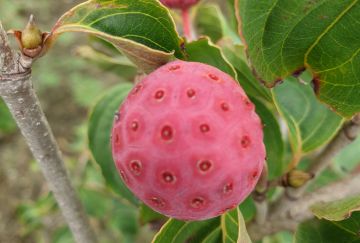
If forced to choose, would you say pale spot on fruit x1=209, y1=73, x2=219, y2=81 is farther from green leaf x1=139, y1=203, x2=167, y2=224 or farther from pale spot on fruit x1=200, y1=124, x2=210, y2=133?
green leaf x1=139, y1=203, x2=167, y2=224

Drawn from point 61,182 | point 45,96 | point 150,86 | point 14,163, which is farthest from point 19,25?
point 150,86

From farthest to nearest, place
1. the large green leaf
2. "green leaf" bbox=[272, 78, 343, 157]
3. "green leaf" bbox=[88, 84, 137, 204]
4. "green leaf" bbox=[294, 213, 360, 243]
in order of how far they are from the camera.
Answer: "green leaf" bbox=[88, 84, 137, 204] → "green leaf" bbox=[272, 78, 343, 157] → "green leaf" bbox=[294, 213, 360, 243] → the large green leaf

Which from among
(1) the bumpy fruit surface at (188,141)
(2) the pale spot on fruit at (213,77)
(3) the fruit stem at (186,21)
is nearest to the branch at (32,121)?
(1) the bumpy fruit surface at (188,141)

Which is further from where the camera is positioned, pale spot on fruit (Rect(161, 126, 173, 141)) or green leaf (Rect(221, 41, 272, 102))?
green leaf (Rect(221, 41, 272, 102))

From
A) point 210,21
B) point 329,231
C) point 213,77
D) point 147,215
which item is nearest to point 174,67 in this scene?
point 213,77

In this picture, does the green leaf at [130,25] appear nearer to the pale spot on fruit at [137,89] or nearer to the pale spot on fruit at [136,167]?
the pale spot on fruit at [137,89]

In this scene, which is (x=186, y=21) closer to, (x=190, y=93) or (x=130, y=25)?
(x=130, y=25)

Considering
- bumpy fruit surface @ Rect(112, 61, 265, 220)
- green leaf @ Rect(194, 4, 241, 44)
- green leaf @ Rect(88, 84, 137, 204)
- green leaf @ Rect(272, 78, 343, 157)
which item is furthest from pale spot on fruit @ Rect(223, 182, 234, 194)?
green leaf @ Rect(194, 4, 241, 44)

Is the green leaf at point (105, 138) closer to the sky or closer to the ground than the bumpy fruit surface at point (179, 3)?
closer to the ground

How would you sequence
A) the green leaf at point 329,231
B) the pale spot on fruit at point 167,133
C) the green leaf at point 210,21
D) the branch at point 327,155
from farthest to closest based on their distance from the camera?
the green leaf at point 210,21, the branch at point 327,155, the green leaf at point 329,231, the pale spot on fruit at point 167,133
